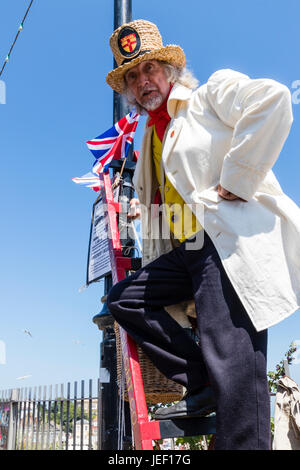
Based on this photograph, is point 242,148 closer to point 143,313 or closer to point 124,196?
point 143,313

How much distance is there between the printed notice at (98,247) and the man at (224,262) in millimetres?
1603

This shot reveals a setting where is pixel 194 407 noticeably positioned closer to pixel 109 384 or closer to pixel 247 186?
pixel 247 186

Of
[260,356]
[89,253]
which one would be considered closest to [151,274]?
[260,356]

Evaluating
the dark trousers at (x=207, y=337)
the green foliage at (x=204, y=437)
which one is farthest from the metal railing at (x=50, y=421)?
the dark trousers at (x=207, y=337)

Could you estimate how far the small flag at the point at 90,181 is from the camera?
5029 millimetres

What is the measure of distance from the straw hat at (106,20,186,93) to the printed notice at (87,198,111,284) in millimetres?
1606

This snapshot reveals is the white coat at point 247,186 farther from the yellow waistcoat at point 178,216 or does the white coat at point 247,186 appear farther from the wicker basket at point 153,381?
the wicker basket at point 153,381

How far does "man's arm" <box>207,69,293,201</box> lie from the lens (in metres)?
1.99

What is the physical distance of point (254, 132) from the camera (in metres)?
2.00

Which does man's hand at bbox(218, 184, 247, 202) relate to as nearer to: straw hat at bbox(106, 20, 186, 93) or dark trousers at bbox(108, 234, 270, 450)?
dark trousers at bbox(108, 234, 270, 450)

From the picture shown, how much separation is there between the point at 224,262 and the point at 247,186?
40cm

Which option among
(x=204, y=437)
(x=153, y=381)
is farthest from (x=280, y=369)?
(x=153, y=381)

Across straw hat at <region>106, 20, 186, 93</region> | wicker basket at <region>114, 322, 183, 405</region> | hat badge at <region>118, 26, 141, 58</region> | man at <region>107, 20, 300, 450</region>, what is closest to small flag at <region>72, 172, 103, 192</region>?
straw hat at <region>106, 20, 186, 93</region>
